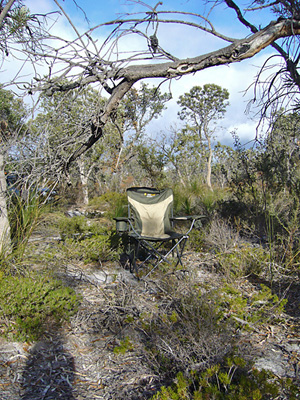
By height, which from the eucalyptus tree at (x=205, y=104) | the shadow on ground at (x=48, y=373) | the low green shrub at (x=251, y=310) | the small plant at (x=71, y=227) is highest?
the eucalyptus tree at (x=205, y=104)

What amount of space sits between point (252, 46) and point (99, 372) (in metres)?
2.69

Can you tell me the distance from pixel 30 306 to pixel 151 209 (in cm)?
245

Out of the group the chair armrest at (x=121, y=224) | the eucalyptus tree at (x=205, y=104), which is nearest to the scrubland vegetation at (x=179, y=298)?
the chair armrest at (x=121, y=224)

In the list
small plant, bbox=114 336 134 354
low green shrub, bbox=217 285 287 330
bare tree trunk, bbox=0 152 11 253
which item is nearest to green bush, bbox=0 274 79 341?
bare tree trunk, bbox=0 152 11 253

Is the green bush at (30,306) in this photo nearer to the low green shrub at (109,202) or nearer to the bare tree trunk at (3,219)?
the bare tree trunk at (3,219)

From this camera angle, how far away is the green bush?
7.09ft

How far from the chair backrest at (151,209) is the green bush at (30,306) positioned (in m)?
Answer: 1.87

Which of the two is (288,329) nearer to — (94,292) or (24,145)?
(94,292)

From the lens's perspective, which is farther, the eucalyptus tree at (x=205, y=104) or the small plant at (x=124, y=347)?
the eucalyptus tree at (x=205, y=104)

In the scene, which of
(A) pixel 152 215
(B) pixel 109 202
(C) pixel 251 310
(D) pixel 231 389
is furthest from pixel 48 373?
(B) pixel 109 202

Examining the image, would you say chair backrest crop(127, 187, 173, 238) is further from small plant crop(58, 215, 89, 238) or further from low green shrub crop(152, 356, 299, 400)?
low green shrub crop(152, 356, 299, 400)

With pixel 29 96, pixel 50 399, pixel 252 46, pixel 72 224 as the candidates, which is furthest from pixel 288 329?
pixel 72 224

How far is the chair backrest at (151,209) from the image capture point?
426 centimetres

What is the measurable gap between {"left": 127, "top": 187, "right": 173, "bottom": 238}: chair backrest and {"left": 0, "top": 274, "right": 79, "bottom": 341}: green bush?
6.14ft
